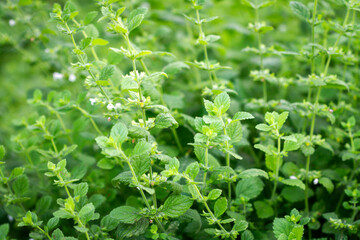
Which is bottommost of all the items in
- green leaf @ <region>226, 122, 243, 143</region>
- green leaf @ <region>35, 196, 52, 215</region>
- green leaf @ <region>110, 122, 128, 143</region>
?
green leaf @ <region>35, 196, 52, 215</region>

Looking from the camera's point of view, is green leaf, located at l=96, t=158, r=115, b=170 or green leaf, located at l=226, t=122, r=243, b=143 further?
green leaf, located at l=96, t=158, r=115, b=170

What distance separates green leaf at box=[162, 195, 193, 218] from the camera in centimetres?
127

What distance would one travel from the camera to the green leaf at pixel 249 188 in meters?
1.59

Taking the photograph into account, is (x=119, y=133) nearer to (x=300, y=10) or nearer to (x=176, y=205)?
(x=176, y=205)

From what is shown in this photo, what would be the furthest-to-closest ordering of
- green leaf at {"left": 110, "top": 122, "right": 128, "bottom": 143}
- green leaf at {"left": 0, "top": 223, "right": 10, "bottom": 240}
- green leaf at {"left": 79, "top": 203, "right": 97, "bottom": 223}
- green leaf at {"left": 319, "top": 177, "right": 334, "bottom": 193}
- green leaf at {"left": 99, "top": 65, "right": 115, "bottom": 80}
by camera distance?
green leaf at {"left": 319, "top": 177, "right": 334, "bottom": 193}
green leaf at {"left": 0, "top": 223, "right": 10, "bottom": 240}
green leaf at {"left": 99, "top": 65, "right": 115, "bottom": 80}
green leaf at {"left": 79, "top": 203, "right": 97, "bottom": 223}
green leaf at {"left": 110, "top": 122, "right": 128, "bottom": 143}

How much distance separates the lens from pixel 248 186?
1622 millimetres

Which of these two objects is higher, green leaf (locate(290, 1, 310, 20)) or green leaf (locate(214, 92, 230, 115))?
green leaf (locate(290, 1, 310, 20))

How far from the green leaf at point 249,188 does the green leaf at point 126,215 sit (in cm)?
54

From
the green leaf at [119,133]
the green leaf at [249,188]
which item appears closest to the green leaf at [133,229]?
the green leaf at [119,133]

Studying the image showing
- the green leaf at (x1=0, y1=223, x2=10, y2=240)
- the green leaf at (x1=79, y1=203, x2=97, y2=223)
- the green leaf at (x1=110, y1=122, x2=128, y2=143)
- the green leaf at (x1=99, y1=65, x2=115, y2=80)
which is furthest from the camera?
A: the green leaf at (x1=0, y1=223, x2=10, y2=240)

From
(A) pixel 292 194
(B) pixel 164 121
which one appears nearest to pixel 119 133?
(B) pixel 164 121

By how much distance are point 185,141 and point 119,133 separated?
76 cm

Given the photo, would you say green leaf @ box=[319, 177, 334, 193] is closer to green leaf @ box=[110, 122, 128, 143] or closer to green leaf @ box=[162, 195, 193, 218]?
green leaf @ box=[162, 195, 193, 218]

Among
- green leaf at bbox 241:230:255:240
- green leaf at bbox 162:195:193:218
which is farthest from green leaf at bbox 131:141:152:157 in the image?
green leaf at bbox 241:230:255:240
